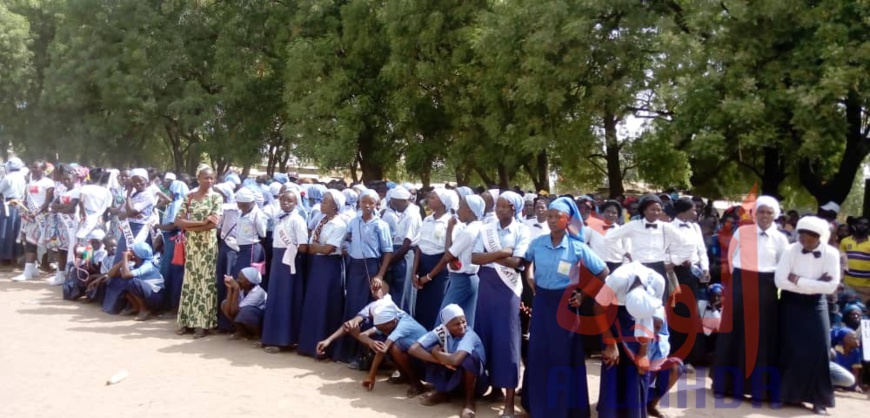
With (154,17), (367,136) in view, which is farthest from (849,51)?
(154,17)

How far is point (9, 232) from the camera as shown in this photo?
42.4 feet

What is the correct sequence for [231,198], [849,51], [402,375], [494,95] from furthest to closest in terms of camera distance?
[494,95], [849,51], [231,198], [402,375]

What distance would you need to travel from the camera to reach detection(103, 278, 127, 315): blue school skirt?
9.59 m

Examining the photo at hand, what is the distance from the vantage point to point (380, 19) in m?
19.6

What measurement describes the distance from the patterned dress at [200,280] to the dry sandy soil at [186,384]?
0.26 m

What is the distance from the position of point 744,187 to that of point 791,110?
10.2 meters

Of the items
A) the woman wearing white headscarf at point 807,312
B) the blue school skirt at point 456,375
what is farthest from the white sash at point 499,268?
the woman wearing white headscarf at point 807,312

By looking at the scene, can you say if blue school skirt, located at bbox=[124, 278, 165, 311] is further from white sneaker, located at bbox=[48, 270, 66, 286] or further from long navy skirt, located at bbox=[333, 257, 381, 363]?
long navy skirt, located at bbox=[333, 257, 381, 363]

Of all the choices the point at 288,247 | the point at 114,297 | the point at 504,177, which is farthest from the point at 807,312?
the point at 504,177

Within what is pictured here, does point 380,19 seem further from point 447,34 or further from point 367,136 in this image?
point 367,136

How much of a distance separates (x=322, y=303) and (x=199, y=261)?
179cm

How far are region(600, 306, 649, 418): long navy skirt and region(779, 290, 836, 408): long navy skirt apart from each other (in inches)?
70.3

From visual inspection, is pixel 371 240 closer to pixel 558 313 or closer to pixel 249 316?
pixel 249 316

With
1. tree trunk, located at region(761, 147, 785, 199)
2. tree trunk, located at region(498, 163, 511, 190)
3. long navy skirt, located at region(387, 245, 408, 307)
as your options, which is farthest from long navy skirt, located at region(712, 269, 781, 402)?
tree trunk, located at region(498, 163, 511, 190)
